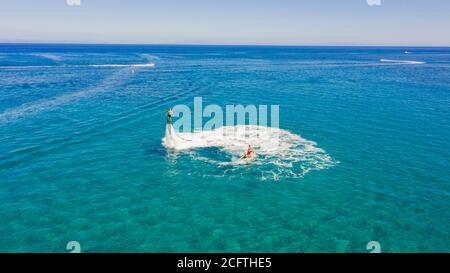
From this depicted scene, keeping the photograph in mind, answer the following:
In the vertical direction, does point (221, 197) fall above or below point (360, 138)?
below

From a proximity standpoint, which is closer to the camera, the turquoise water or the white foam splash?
the turquoise water

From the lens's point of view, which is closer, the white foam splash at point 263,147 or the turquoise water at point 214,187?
the turquoise water at point 214,187

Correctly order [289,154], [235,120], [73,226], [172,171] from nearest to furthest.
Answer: [73,226] < [172,171] < [289,154] < [235,120]

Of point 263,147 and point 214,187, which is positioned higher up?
point 263,147

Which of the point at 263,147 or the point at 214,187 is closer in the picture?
the point at 214,187

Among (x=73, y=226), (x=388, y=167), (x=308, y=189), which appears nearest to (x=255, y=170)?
(x=308, y=189)
